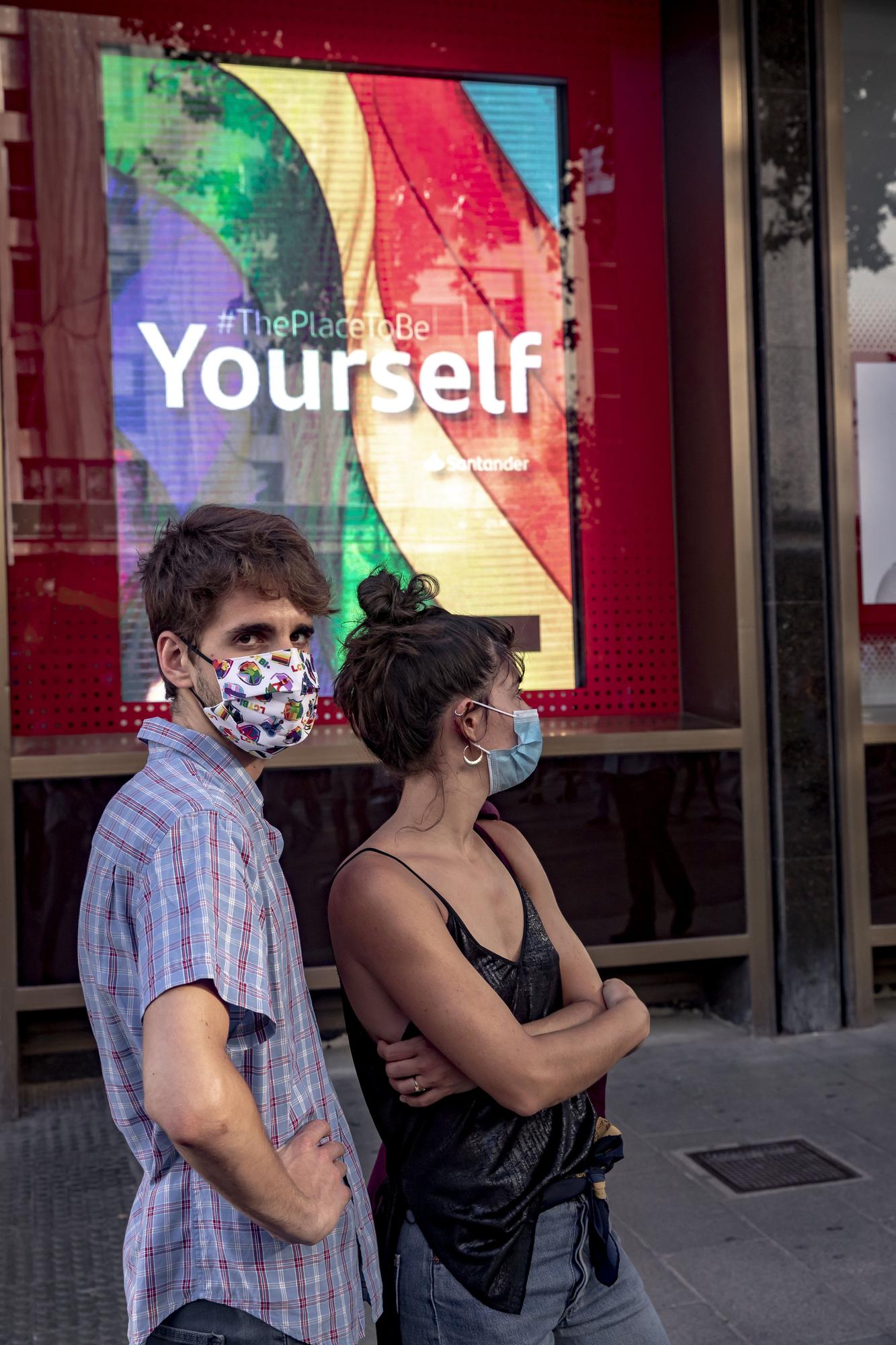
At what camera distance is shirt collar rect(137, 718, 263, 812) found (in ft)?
5.72

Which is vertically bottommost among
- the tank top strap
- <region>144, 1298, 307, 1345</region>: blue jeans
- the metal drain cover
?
the metal drain cover

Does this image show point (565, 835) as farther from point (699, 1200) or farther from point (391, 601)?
point (391, 601)

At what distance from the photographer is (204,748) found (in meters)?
1.75

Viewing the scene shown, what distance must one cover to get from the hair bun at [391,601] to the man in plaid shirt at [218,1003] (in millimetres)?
204

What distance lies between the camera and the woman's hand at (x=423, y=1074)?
6.17ft

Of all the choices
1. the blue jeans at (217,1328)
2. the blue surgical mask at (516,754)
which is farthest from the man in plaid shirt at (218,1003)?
the blue surgical mask at (516,754)

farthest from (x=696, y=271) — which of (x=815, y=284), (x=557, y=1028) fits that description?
(x=557, y=1028)

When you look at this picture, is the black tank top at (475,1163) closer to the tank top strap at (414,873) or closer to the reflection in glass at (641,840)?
the tank top strap at (414,873)

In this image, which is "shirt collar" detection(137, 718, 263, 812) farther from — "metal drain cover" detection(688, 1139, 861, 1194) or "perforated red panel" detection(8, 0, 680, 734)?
"perforated red panel" detection(8, 0, 680, 734)

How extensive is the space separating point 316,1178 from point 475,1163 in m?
0.36

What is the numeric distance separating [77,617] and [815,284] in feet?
11.9

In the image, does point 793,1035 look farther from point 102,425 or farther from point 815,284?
point 102,425

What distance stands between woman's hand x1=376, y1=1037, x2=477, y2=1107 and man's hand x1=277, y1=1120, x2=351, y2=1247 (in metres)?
0.21

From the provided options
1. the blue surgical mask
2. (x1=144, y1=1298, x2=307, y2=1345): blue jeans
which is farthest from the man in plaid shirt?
the blue surgical mask
